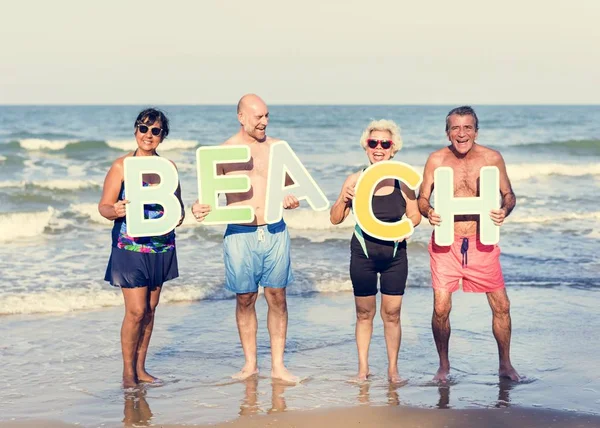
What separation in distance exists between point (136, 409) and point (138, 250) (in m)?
1.18

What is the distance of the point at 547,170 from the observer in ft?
86.4

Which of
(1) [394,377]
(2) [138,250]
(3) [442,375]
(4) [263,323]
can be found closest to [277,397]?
(1) [394,377]

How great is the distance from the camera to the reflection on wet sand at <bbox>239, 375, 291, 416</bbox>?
19.8 ft

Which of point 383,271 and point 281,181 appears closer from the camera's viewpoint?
point 281,181

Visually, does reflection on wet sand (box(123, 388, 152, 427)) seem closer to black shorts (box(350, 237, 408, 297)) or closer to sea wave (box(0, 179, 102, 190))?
black shorts (box(350, 237, 408, 297))

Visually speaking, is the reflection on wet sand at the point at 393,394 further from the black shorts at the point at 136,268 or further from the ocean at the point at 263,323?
the black shorts at the point at 136,268

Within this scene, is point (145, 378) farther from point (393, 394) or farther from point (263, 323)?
point (263, 323)

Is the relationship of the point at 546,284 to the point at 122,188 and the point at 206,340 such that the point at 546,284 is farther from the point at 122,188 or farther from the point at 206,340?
the point at 122,188

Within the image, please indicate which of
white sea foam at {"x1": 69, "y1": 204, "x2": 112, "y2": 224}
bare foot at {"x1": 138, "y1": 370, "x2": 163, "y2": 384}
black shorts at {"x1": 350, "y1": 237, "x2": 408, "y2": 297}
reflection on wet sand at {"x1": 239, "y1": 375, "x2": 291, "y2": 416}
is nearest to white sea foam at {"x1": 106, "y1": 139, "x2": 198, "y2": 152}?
white sea foam at {"x1": 69, "y1": 204, "x2": 112, "y2": 224}

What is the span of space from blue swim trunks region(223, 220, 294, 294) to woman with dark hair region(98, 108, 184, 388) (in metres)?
0.47

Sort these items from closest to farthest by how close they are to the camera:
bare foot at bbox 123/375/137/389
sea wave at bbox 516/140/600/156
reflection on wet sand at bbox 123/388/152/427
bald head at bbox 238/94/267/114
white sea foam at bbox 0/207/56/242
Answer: reflection on wet sand at bbox 123/388/152/427, bald head at bbox 238/94/267/114, bare foot at bbox 123/375/137/389, white sea foam at bbox 0/207/56/242, sea wave at bbox 516/140/600/156

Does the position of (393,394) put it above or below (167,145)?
below

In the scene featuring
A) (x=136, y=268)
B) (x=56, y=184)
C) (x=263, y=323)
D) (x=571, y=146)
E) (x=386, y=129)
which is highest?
(x=571, y=146)

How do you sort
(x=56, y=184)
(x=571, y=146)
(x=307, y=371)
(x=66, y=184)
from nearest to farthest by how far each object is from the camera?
1. (x=307, y=371)
2. (x=56, y=184)
3. (x=66, y=184)
4. (x=571, y=146)
